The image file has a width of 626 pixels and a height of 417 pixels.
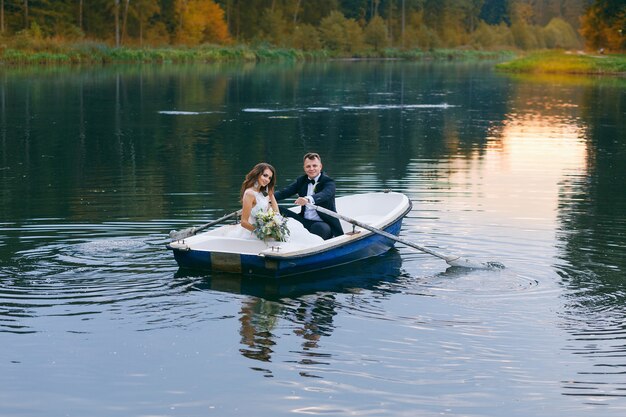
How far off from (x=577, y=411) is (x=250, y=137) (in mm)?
22481

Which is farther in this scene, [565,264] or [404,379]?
[565,264]

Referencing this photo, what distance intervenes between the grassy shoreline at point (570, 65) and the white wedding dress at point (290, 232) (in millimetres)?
60180

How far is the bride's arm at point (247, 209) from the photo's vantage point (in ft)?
45.3

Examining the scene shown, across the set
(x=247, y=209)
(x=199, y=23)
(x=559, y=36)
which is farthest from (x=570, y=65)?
(x=559, y=36)

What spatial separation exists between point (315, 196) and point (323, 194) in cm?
14

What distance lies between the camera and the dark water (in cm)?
967

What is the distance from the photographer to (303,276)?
45.2 ft

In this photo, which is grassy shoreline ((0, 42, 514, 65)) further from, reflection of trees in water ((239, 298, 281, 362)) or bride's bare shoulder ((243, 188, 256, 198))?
reflection of trees in water ((239, 298, 281, 362))

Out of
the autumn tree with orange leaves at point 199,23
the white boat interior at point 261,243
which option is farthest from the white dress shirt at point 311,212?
the autumn tree with orange leaves at point 199,23

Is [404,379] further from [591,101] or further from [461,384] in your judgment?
[591,101]

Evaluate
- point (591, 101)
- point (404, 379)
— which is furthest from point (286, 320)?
point (591, 101)

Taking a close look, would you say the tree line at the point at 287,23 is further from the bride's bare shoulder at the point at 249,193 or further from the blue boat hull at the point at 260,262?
the blue boat hull at the point at 260,262

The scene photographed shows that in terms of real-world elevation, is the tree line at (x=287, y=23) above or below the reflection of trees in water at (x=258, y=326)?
above

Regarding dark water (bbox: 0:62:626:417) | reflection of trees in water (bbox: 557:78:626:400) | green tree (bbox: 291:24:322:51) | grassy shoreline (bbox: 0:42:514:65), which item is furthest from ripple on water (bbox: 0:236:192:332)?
green tree (bbox: 291:24:322:51)
